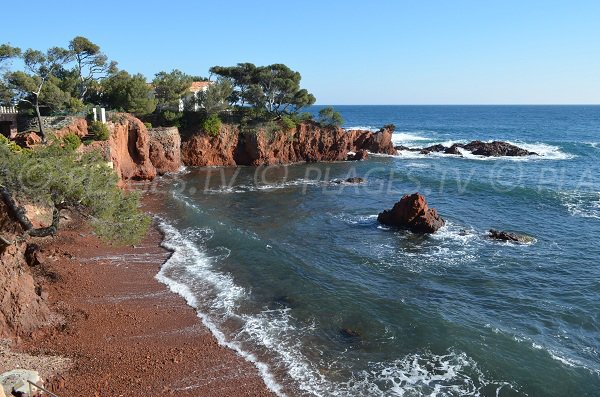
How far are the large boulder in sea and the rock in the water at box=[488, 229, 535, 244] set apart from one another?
3.63m

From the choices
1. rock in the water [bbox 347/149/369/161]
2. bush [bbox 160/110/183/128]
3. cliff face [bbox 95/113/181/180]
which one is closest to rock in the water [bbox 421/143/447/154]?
rock in the water [bbox 347/149/369/161]

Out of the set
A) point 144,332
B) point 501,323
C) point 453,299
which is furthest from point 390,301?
point 144,332

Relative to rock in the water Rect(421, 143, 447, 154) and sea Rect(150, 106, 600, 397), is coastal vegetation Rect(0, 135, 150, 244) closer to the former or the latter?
sea Rect(150, 106, 600, 397)

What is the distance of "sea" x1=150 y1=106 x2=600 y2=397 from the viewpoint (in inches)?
628

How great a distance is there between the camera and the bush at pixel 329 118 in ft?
204

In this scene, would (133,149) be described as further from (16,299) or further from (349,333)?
(349,333)

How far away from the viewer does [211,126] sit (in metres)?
56.4

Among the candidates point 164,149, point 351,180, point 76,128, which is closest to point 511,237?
point 351,180

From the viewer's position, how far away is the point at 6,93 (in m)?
38.3

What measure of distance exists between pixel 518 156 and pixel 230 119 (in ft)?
139

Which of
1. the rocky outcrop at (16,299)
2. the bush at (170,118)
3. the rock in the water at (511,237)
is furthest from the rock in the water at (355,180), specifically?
the rocky outcrop at (16,299)

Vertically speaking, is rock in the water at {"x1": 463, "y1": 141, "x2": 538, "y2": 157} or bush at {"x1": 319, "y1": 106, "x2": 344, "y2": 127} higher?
bush at {"x1": 319, "y1": 106, "x2": 344, "y2": 127}

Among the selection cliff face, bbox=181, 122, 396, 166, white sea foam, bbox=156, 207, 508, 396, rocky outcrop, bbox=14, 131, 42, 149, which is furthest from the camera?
cliff face, bbox=181, 122, 396, 166

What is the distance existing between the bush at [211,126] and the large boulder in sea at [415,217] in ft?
102
